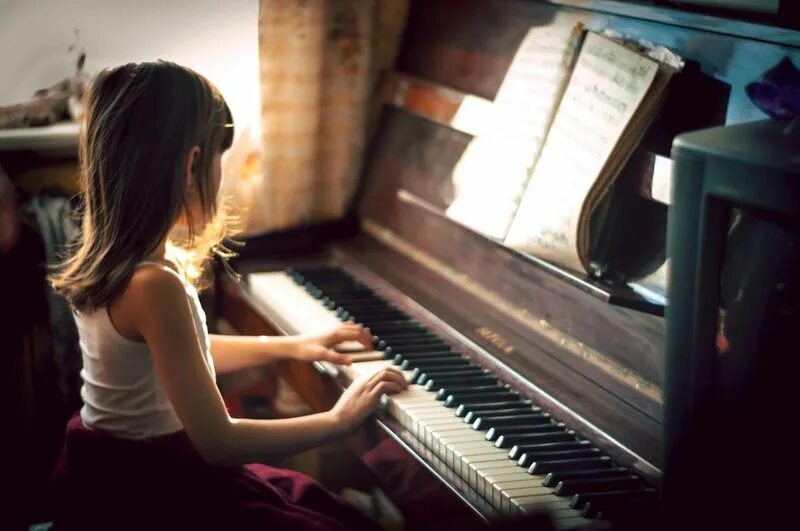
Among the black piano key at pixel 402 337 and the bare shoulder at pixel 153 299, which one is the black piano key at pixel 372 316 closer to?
the black piano key at pixel 402 337

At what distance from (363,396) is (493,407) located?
21cm

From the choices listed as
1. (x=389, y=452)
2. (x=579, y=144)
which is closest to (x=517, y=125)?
(x=579, y=144)

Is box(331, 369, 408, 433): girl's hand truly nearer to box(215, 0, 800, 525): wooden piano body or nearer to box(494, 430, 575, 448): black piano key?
box(215, 0, 800, 525): wooden piano body

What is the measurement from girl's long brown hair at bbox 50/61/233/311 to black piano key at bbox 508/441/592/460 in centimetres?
63

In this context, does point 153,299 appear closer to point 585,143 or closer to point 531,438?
point 531,438

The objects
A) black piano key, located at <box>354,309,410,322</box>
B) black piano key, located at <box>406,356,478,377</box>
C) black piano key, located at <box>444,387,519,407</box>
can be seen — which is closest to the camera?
black piano key, located at <box>444,387,519,407</box>

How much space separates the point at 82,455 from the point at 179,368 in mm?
271

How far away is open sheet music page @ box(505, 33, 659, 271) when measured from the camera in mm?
1601

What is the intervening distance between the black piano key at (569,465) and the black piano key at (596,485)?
0.13 ft

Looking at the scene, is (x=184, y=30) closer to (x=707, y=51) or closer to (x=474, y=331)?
(x=474, y=331)

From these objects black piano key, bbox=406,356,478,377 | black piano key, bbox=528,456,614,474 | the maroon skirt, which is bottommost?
the maroon skirt

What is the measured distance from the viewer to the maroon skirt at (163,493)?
1.57 m

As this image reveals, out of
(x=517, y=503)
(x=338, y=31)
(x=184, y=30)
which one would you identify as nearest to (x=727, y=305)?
(x=517, y=503)

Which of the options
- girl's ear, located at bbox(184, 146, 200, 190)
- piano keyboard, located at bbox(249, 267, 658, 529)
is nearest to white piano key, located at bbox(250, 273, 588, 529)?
piano keyboard, located at bbox(249, 267, 658, 529)
